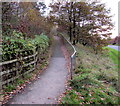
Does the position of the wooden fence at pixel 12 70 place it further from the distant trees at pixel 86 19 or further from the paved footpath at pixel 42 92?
the distant trees at pixel 86 19

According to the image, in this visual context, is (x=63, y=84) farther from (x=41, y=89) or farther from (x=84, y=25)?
(x=84, y=25)

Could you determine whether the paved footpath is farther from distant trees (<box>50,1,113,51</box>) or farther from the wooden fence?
distant trees (<box>50,1,113,51</box>)

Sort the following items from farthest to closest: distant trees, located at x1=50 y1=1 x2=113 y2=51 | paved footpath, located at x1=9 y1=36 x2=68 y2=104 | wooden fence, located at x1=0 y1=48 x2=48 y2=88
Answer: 1. distant trees, located at x1=50 y1=1 x2=113 y2=51
2. wooden fence, located at x1=0 y1=48 x2=48 y2=88
3. paved footpath, located at x1=9 y1=36 x2=68 y2=104

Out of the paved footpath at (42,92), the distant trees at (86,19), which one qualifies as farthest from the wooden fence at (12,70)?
the distant trees at (86,19)

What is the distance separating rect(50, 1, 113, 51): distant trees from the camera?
49.2 feet

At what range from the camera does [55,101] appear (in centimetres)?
409

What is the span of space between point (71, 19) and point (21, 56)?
487 inches

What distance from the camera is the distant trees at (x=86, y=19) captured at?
1500 centimetres

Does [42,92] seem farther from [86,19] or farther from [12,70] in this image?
[86,19]

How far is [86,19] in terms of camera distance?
15.5 metres

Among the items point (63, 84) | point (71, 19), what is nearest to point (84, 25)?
point (71, 19)

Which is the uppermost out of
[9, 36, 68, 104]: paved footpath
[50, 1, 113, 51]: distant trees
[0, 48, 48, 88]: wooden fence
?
[50, 1, 113, 51]: distant trees

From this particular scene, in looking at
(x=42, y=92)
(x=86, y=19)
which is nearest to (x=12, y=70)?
(x=42, y=92)

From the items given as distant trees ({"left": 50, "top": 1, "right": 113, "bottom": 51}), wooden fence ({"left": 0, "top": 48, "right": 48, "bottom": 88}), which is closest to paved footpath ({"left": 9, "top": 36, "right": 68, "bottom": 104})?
wooden fence ({"left": 0, "top": 48, "right": 48, "bottom": 88})
